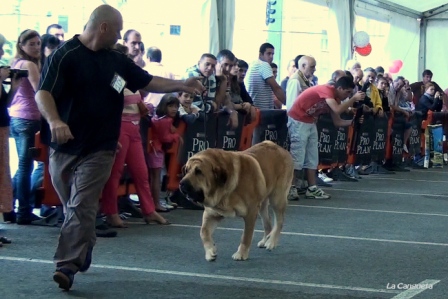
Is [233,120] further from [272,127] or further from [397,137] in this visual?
[397,137]

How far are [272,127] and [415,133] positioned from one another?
6.87 metres

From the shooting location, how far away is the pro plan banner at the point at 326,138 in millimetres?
14164

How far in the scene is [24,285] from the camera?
19.3 ft

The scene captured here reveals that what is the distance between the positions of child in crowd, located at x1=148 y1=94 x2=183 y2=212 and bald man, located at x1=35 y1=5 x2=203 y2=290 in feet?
12.4

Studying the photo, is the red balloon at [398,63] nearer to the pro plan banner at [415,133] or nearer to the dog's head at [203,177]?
the pro plan banner at [415,133]

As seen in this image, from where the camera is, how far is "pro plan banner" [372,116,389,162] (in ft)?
54.0

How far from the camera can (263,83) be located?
12547 millimetres

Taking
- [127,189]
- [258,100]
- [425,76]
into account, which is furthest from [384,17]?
[127,189]

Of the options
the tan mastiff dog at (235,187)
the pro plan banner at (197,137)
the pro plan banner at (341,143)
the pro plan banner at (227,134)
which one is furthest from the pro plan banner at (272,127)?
the tan mastiff dog at (235,187)

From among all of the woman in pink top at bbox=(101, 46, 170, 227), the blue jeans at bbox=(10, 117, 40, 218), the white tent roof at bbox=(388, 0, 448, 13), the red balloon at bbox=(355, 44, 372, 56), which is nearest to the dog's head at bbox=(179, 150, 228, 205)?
the woman in pink top at bbox=(101, 46, 170, 227)

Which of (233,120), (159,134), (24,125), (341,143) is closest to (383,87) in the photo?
(341,143)

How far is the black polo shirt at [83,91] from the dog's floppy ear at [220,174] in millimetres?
1049

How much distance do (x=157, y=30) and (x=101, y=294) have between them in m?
8.29

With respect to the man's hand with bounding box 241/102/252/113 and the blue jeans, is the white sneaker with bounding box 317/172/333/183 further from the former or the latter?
the blue jeans
